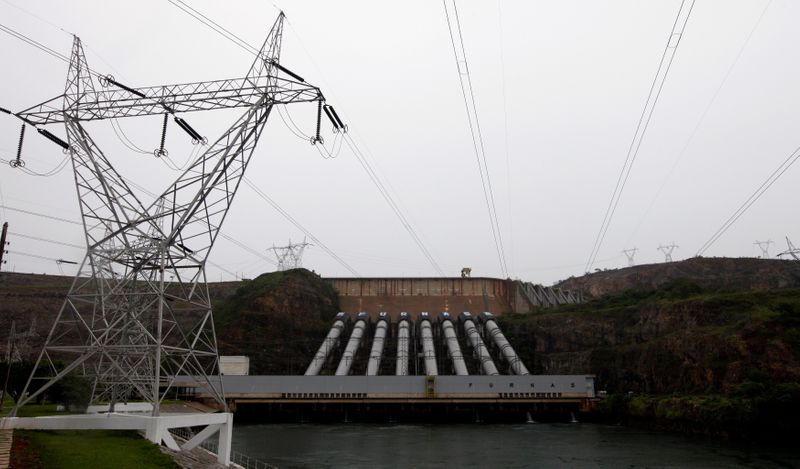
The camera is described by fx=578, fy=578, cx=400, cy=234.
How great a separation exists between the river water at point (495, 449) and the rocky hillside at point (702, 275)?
56.7 m

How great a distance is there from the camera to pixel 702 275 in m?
108

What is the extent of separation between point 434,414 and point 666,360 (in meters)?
23.1

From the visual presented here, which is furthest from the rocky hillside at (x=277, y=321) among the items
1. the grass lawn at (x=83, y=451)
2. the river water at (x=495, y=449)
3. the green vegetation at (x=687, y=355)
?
the grass lawn at (x=83, y=451)

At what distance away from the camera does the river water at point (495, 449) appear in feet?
102

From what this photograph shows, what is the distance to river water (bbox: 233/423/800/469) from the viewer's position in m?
31.2

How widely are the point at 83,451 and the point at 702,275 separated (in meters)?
112

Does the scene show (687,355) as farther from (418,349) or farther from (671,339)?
(418,349)

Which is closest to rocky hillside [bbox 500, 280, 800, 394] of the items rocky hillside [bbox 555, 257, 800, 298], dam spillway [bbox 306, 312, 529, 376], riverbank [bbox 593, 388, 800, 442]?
riverbank [bbox 593, 388, 800, 442]

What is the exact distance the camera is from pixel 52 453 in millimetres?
16844

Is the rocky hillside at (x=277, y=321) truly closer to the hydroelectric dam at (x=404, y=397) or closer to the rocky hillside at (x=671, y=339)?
the hydroelectric dam at (x=404, y=397)

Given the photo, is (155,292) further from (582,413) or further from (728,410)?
(582,413)

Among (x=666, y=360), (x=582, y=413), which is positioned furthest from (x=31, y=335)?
(x=666, y=360)

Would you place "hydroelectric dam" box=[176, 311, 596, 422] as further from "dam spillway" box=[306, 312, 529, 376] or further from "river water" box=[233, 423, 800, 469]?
"river water" box=[233, 423, 800, 469]

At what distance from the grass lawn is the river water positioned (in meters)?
11.9
